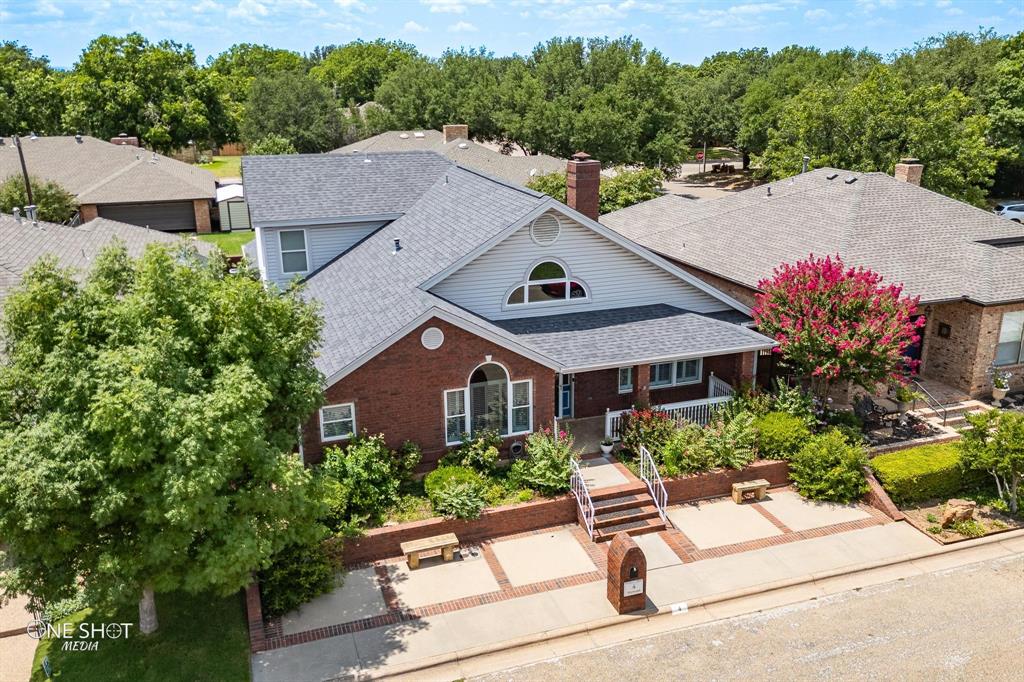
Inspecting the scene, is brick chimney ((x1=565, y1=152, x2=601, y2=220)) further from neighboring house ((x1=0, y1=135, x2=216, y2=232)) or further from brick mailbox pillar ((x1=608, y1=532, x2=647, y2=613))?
neighboring house ((x1=0, y1=135, x2=216, y2=232))

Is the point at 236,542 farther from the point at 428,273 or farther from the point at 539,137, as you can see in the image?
the point at 539,137

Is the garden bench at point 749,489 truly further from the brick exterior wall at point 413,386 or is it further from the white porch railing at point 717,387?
the brick exterior wall at point 413,386

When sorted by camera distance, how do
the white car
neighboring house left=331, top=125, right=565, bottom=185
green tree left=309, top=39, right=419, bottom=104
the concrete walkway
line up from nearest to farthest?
the concrete walkway → neighboring house left=331, top=125, right=565, bottom=185 → the white car → green tree left=309, top=39, right=419, bottom=104

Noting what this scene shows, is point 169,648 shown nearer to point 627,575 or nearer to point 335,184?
point 627,575

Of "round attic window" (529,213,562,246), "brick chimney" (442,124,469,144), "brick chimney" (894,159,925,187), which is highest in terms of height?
"brick chimney" (442,124,469,144)

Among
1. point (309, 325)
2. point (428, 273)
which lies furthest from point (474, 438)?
point (309, 325)

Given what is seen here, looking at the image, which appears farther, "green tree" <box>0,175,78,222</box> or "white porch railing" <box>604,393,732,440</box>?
"green tree" <box>0,175,78,222</box>

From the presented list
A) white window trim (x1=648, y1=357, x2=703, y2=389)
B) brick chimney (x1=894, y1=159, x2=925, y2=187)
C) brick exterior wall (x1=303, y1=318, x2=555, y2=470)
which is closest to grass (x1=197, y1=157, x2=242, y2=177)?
brick chimney (x1=894, y1=159, x2=925, y2=187)
